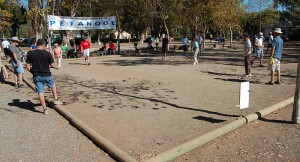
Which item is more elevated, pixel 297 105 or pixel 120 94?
pixel 297 105

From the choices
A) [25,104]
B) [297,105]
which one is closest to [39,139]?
[25,104]

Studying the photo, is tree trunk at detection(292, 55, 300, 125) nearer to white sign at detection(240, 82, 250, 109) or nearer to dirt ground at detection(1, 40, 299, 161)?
dirt ground at detection(1, 40, 299, 161)

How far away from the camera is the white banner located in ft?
74.0

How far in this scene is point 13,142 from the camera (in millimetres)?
5559

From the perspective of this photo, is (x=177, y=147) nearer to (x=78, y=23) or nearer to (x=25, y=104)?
(x=25, y=104)

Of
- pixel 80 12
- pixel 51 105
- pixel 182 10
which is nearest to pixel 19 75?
pixel 51 105

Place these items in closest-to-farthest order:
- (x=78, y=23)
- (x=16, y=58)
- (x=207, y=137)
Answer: (x=207, y=137)
(x=16, y=58)
(x=78, y=23)

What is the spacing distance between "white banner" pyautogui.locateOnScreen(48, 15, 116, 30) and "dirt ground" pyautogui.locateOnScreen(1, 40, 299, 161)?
1124cm

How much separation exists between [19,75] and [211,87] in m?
6.70

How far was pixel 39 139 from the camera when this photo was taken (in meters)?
5.69

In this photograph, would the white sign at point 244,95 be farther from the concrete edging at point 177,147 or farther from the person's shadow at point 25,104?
Result: the person's shadow at point 25,104

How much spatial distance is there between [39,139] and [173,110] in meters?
3.11

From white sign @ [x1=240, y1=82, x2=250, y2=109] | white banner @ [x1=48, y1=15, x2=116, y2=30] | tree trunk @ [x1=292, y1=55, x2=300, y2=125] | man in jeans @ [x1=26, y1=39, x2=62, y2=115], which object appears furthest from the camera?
white banner @ [x1=48, y1=15, x2=116, y2=30]

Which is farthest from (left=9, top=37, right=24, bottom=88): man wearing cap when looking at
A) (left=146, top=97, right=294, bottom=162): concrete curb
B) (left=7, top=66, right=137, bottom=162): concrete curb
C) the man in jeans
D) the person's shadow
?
(left=146, top=97, right=294, bottom=162): concrete curb
